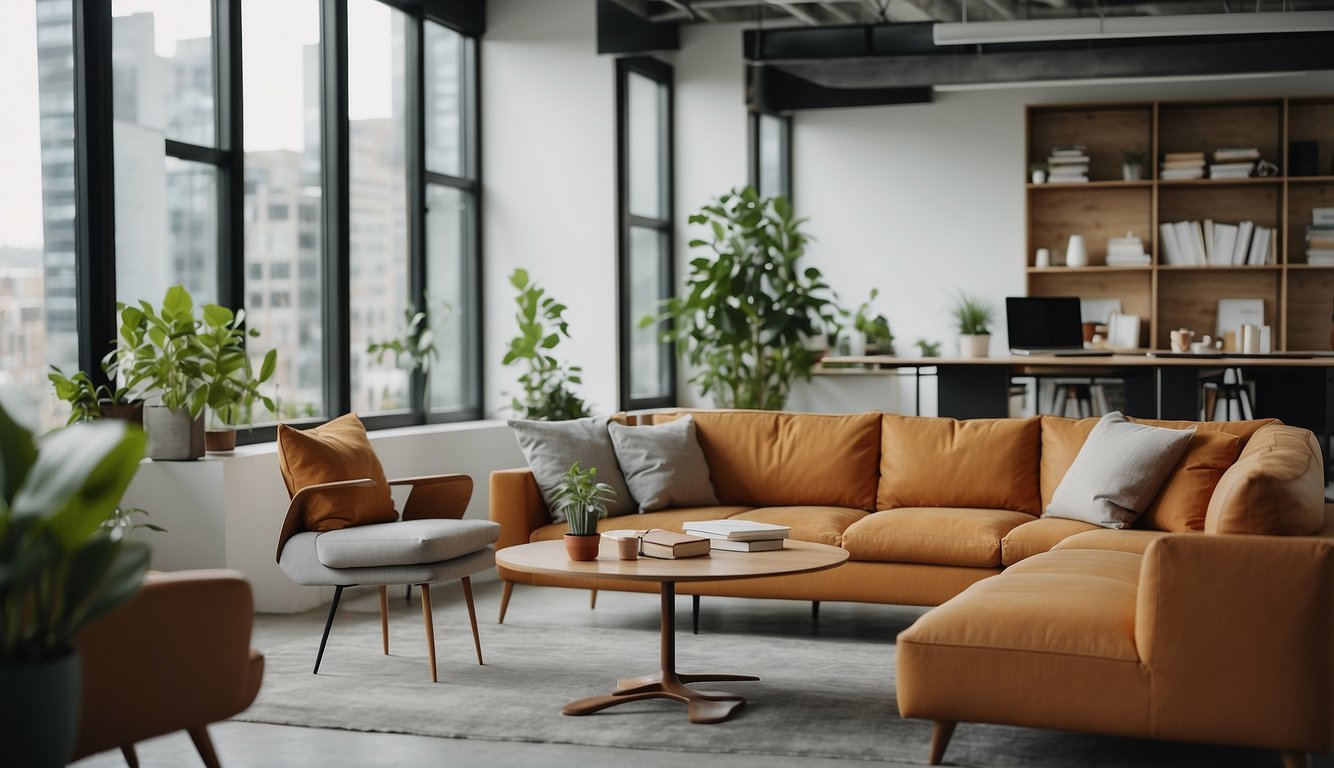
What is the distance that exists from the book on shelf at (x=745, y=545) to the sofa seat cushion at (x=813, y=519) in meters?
0.67

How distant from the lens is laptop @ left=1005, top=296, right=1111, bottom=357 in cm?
777

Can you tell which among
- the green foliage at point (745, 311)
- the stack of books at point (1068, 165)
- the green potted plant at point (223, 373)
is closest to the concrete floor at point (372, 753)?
the green potted plant at point (223, 373)

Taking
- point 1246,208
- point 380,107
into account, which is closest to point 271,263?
point 380,107

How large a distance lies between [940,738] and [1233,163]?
6.69m

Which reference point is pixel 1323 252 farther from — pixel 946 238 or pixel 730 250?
pixel 730 250

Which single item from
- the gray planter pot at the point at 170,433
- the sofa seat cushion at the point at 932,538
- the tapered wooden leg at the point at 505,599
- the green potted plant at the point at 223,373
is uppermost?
the green potted plant at the point at 223,373

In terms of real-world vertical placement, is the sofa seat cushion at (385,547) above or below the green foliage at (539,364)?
below

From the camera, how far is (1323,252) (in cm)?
888

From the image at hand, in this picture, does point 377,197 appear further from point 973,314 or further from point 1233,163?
point 1233,163

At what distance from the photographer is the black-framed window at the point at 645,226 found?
7.82m

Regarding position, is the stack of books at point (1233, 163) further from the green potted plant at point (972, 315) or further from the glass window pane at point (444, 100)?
the glass window pane at point (444, 100)

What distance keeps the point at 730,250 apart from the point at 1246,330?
120 inches

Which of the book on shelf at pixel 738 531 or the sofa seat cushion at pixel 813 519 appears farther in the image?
the sofa seat cushion at pixel 813 519

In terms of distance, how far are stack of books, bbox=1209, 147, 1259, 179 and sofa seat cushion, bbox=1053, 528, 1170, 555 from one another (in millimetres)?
5012
